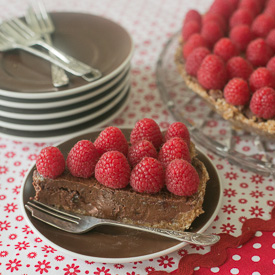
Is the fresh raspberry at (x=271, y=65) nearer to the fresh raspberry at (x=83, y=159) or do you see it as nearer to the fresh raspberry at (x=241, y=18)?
the fresh raspberry at (x=241, y=18)

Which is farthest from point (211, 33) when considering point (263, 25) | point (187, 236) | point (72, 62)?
point (187, 236)

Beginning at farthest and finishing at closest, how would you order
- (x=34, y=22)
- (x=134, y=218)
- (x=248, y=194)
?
(x=34, y=22), (x=248, y=194), (x=134, y=218)

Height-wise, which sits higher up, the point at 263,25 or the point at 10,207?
the point at 263,25

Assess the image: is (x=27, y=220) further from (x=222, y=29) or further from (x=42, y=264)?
(x=222, y=29)

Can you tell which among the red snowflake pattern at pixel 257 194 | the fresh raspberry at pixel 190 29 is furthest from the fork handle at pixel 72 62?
the red snowflake pattern at pixel 257 194

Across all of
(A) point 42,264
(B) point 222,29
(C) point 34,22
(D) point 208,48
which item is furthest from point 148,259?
(C) point 34,22

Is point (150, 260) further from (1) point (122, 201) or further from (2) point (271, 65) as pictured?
(2) point (271, 65)

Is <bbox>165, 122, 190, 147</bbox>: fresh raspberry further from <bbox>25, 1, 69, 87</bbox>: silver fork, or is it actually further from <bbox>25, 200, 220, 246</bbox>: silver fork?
<bbox>25, 1, 69, 87</bbox>: silver fork
